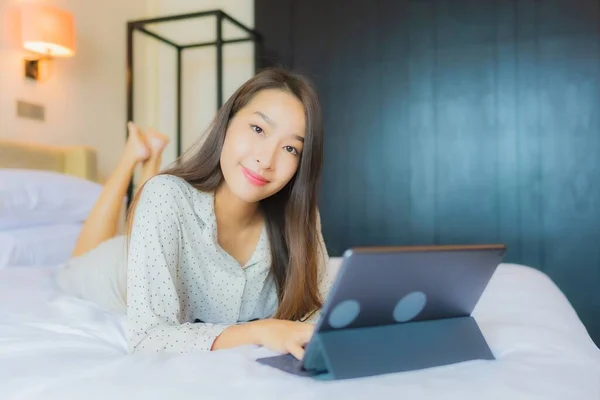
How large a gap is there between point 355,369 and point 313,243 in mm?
538

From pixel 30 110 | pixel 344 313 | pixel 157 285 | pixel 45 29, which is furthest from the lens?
pixel 30 110

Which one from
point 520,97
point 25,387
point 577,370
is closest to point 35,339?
point 25,387

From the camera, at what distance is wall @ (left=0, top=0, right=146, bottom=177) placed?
227 cm

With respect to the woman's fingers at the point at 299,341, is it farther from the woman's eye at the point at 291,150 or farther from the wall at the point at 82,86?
the wall at the point at 82,86

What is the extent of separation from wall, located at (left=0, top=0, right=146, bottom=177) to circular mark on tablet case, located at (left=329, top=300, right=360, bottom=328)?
202cm

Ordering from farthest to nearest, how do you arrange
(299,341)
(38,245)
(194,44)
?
(194,44)
(38,245)
(299,341)

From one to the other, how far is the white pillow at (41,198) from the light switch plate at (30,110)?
0.50 metres

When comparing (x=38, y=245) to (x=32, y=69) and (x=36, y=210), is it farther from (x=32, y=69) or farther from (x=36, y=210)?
(x=32, y=69)

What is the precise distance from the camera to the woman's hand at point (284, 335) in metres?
0.70

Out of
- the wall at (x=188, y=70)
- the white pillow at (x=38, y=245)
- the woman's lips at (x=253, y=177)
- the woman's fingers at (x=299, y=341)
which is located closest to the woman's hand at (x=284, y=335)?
the woman's fingers at (x=299, y=341)

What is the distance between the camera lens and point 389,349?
66 centimetres

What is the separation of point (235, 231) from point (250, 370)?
50 cm

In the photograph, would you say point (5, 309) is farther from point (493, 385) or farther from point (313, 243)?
point (493, 385)

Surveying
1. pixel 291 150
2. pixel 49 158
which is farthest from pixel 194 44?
pixel 291 150
